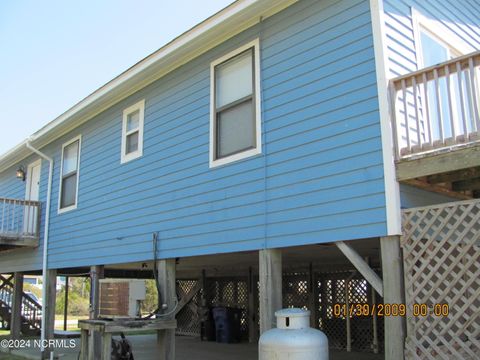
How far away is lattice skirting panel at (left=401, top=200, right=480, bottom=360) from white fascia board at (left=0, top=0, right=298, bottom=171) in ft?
10.9

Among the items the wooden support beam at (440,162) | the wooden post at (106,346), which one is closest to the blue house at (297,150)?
the wooden support beam at (440,162)

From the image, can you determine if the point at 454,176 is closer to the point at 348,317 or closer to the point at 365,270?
the point at 365,270

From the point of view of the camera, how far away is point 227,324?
13273mm

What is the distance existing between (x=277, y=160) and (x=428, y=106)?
6.24 ft

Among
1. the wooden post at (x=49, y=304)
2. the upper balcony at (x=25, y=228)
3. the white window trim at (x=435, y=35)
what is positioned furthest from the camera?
the upper balcony at (x=25, y=228)

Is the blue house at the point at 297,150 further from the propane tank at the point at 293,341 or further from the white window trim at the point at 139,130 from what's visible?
the propane tank at the point at 293,341

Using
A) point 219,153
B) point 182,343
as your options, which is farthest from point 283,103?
point 182,343

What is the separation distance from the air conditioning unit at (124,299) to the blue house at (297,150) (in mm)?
640

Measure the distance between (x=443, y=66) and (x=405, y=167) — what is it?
3.45ft

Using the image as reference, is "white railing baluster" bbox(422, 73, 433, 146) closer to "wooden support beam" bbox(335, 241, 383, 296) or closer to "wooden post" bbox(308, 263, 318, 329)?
"wooden support beam" bbox(335, 241, 383, 296)

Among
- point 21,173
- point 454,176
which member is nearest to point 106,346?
point 454,176

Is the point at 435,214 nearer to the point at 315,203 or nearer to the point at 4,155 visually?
the point at 315,203

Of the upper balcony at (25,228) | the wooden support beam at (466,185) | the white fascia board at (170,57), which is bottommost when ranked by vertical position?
the wooden support beam at (466,185)

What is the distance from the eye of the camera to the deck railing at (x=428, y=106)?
16.1ft
